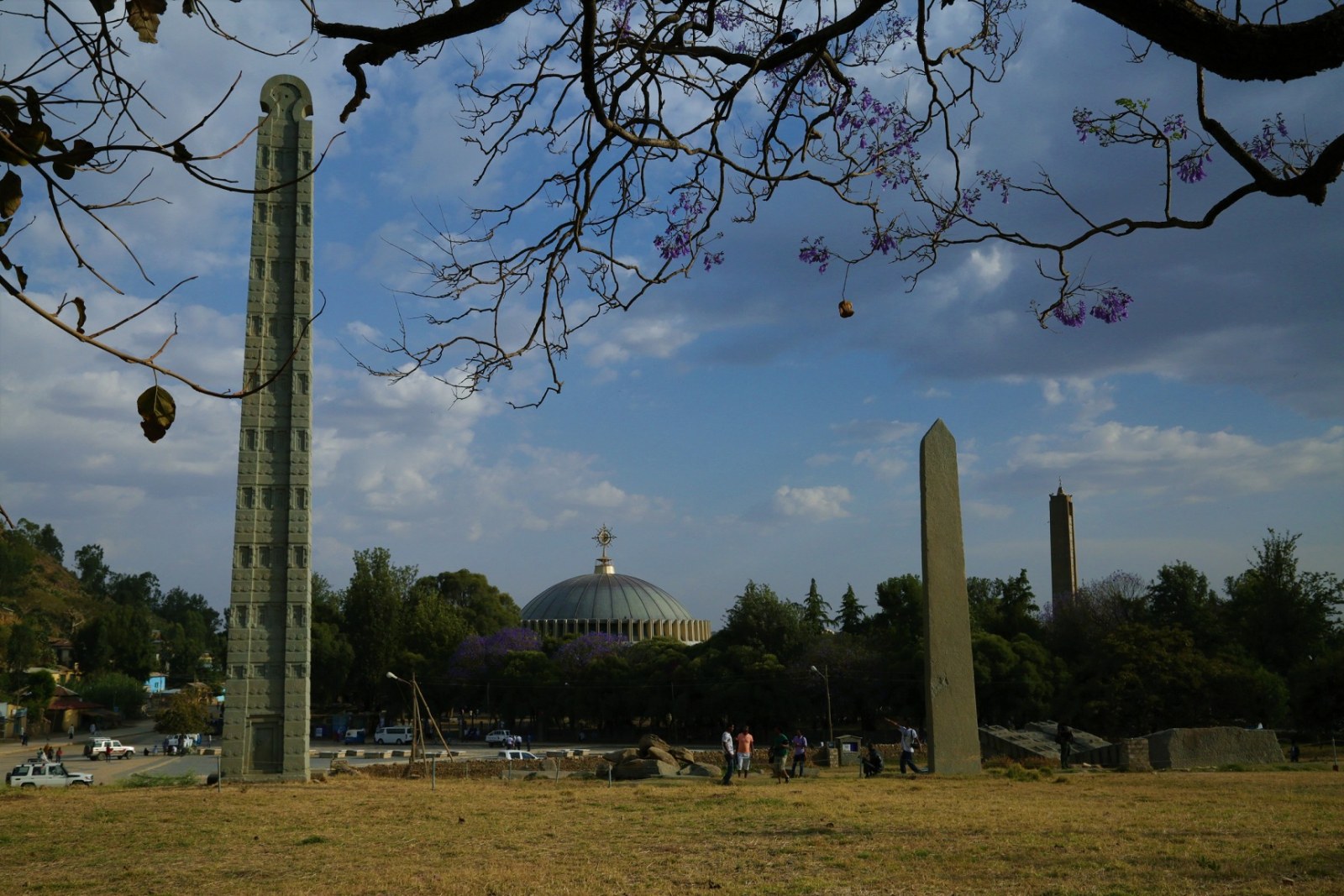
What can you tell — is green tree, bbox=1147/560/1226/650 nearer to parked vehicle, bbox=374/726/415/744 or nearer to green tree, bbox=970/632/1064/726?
green tree, bbox=970/632/1064/726

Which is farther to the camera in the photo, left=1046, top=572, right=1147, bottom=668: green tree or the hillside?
the hillside

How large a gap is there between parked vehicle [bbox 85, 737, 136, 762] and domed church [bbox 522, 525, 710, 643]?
1247 inches

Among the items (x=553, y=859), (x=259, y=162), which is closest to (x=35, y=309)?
(x=553, y=859)

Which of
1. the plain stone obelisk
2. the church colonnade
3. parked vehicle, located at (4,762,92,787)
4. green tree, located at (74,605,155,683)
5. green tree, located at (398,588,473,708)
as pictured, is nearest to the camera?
the plain stone obelisk

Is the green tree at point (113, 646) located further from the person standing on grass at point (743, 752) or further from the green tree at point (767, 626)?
the person standing on grass at point (743, 752)

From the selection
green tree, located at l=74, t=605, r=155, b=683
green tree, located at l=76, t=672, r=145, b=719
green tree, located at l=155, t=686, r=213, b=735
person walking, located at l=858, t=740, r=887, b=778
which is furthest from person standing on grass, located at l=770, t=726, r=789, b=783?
green tree, located at l=74, t=605, r=155, b=683

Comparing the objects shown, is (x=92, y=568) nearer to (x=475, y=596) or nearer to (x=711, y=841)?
(x=475, y=596)

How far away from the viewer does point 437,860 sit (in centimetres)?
919

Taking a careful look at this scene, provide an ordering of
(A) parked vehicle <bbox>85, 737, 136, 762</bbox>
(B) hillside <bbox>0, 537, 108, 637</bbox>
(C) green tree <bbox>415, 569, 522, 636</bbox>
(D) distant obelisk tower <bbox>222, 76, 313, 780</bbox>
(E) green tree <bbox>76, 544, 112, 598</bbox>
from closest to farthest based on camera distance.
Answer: (D) distant obelisk tower <bbox>222, 76, 313, 780</bbox> → (A) parked vehicle <bbox>85, 737, 136, 762</bbox> → (C) green tree <bbox>415, 569, 522, 636</bbox> → (B) hillside <bbox>0, 537, 108, 637</bbox> → (E) green tree <bbox>76, 544, 112, 598</bbox>

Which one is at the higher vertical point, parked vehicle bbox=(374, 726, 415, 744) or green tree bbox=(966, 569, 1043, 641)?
green tree bbox=(966, 569, 1043, 641)

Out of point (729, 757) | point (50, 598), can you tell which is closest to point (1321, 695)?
point (729, 757)

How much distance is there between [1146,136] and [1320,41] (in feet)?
7.56

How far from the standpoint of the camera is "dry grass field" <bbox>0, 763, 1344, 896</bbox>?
305 inches

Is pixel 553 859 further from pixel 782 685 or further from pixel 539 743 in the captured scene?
pixel 539 743
